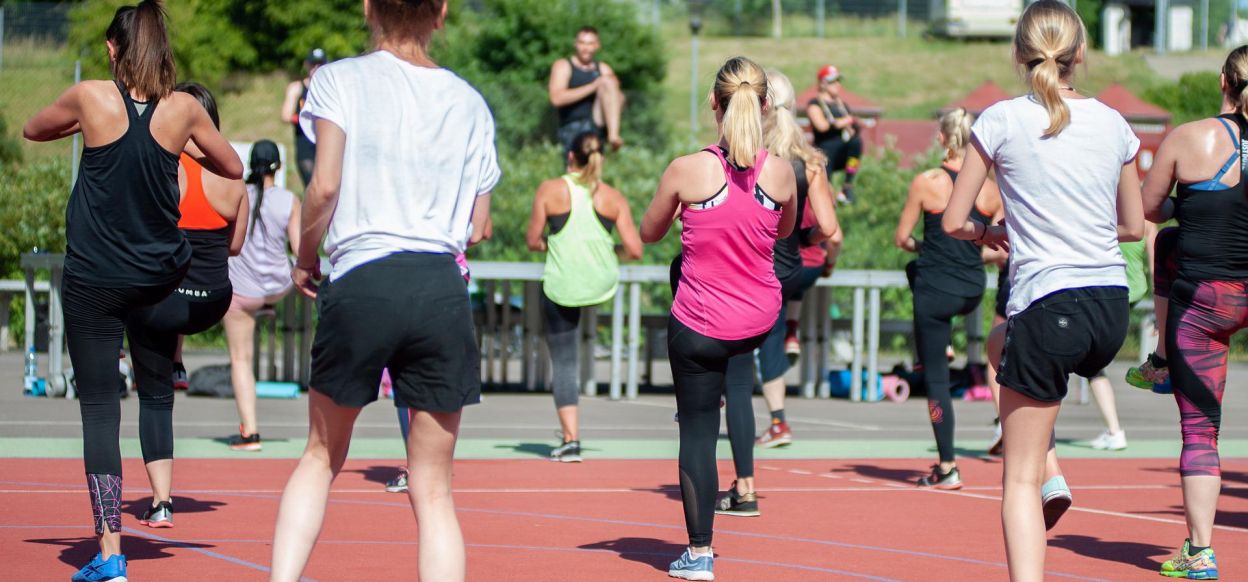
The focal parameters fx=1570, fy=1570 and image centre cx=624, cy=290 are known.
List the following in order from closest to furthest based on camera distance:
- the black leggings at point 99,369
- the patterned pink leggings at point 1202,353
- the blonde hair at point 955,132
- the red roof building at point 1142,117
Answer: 1. the black leggings at point 99,369
2. the patterned pink leggings at point 1202,353
3. the blonde hair at point 955,132
4. the red roof building at point 1142,117

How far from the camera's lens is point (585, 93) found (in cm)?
1598

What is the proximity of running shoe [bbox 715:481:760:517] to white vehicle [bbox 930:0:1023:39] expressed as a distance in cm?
4977

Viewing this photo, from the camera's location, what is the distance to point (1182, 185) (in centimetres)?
619

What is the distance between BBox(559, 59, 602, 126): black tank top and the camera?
1612 centimetres

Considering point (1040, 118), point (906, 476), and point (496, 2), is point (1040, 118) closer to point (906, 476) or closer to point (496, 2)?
point (906, 476)

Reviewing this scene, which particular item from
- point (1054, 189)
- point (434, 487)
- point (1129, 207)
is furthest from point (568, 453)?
point (434, 487)

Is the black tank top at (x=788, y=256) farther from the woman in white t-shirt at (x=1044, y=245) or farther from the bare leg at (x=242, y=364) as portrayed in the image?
the woman in white t-shirt at (x=1044, y=245)

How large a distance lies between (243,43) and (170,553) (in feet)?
99.8

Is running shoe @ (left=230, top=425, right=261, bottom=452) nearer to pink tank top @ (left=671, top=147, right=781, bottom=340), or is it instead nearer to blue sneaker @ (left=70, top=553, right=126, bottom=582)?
blue sneaker @ (left=70, top=553, right=126, bottom=582)

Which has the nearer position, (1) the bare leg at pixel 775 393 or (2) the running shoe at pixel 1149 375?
(2) the running shoe at pixel 1149 375

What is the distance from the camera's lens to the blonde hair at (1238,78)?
6133 mm

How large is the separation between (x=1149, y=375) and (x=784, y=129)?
2.01m

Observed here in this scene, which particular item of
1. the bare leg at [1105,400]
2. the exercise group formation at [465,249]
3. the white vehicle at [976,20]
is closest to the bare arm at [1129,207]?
the exercise group formation at [465,249]

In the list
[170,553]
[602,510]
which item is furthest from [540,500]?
[170,553]
